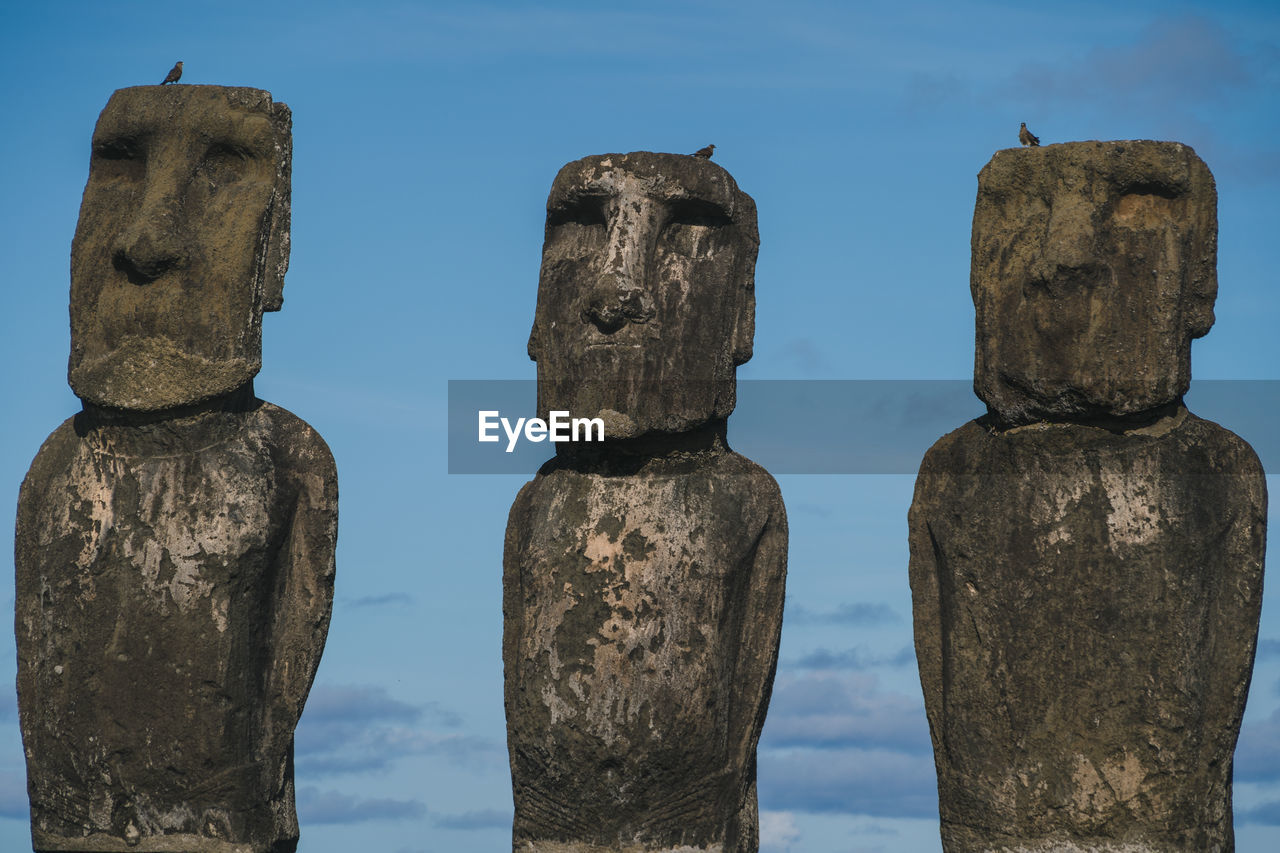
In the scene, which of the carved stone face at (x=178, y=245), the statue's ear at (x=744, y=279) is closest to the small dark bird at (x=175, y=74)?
the carved stone face at (x=178, y=245)

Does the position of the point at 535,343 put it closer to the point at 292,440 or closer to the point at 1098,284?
the point at 292,440

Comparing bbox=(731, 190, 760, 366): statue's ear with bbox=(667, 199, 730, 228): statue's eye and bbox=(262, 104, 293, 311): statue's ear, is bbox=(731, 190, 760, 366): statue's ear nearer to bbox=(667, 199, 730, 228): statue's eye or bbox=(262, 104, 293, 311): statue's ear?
bbox=(667, 199, 730, 228): statue's eye

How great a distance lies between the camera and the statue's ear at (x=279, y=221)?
1171cm

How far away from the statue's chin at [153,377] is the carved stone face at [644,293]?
1464 mm

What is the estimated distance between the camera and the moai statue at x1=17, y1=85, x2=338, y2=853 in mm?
11469

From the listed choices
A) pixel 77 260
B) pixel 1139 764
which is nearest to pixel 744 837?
pixel 1139 764

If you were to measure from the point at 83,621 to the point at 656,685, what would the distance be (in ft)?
8.48

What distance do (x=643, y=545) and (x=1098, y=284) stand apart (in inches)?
89.3

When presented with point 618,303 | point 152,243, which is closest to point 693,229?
point 618,303

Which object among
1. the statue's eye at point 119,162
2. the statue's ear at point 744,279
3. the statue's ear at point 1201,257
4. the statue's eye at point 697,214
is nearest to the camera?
the statue's ear at point 1201,257

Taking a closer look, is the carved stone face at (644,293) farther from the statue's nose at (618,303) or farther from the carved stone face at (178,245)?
the carved stone face at (178,245)

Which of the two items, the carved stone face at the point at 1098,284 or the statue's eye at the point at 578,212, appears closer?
the carved stone face at the point at 1098,284

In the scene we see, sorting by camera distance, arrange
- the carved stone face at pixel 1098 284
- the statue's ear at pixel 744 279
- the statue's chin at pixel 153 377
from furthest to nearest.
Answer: the statue's ear at pixel 744 279 → the statue's chin at pixel 153 377 → the carved stone face at pixel 1098 284

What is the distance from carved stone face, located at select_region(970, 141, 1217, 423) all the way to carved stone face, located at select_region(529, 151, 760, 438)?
1.15 meters
